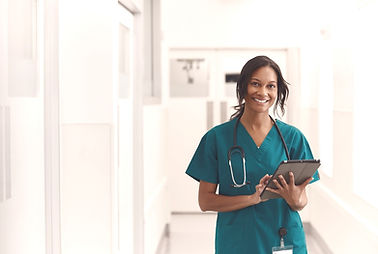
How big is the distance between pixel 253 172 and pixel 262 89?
0.30m

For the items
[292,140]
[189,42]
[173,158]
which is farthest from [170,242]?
[292,140]

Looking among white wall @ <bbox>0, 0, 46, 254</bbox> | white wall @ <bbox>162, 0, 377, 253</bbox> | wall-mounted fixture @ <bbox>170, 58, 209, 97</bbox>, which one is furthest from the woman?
wall-mounted fixture @ <bbox>170, 58, 209, 97</bbox>

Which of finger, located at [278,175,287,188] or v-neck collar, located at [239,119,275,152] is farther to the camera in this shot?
v-neck collar, located at [239,119,275,152]

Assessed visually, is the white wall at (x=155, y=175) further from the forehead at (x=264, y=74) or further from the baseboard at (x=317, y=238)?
the forehead at (x=264, y=74)

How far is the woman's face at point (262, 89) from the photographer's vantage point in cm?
198

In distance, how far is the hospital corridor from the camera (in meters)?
2.00

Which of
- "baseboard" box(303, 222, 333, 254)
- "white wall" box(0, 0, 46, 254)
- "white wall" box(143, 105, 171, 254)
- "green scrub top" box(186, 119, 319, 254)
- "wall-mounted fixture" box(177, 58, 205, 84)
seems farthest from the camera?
"wall-mounted fixture" box(177, 58, 205, 84)

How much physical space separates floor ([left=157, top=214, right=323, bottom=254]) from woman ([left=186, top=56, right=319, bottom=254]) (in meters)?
3.26

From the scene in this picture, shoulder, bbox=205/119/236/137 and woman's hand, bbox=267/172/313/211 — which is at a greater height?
shoulder, bbox=205/119/236/137

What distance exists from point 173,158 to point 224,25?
1.69 m

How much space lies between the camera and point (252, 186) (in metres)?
2.07

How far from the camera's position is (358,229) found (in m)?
4.00

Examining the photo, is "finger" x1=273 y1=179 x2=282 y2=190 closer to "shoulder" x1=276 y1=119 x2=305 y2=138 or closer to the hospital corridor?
the hospital corridor

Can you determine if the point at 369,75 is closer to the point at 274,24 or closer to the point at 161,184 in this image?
the point at 161,184
